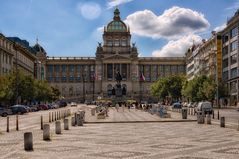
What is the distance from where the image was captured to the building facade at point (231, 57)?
4397 inches

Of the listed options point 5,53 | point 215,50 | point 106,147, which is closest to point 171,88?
point 215,50

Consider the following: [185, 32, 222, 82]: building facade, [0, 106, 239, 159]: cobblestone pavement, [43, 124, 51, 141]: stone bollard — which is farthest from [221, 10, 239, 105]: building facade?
[43, 124, 51, 141]: stone bollard

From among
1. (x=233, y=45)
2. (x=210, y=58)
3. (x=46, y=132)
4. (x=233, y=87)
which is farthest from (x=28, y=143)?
(x=210, y=58)

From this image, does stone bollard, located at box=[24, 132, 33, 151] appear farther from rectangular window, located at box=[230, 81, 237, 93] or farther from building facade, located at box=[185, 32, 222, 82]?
rectangular window, located at box=[230, 81, 237, 93]

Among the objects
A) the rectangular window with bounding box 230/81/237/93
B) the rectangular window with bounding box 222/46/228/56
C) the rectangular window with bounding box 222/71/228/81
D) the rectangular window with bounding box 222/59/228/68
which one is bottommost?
the rectangular window with bounding box 230/81/237/93

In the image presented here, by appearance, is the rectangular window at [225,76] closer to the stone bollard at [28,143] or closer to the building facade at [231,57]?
the building facade at [231,57]

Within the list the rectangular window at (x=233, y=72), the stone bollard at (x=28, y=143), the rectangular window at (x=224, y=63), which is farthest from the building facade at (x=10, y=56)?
the stone bollard at (x=28, y=143)

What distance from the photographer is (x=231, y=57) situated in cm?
11731

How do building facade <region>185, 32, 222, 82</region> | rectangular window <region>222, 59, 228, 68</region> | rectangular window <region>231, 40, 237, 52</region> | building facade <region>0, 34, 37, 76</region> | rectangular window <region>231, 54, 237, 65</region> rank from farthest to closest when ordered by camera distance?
building facade <region>185, 32, 222, 82</region> < rectangular window <region>222, 59, 228, 68</region> < rectangular window <region>231, 40, 237, 52</region> < rectangular window <region>231, 54, 237, 65</region> < building facade <region>0, 34, 37, 76</region>

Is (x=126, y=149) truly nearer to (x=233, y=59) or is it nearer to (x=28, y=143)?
(x=28, y=143)

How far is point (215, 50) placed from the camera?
13388cm

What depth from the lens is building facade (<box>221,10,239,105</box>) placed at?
111688 millimetres

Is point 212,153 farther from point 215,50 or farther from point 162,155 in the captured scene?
point 215,50

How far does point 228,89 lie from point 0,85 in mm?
56586
